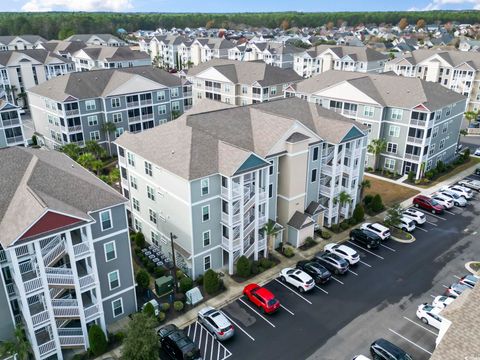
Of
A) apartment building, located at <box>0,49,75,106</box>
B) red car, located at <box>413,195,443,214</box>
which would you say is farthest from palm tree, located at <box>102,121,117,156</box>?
red car, located at <box>413,195,443,214</box>

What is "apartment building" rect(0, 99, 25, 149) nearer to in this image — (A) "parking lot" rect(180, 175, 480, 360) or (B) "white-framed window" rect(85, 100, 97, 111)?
(B) "white-framed window" rect(85, 100, 97, 111)

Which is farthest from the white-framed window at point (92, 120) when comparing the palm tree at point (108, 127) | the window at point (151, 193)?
the window at point (151, 193)

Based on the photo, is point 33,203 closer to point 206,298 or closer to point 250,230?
point 206,298

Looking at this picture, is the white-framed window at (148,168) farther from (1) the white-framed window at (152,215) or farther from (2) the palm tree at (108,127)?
(2) the palm tree at (108,127)

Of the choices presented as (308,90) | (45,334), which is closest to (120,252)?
(45,334)

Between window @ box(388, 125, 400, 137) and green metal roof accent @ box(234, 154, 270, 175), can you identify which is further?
window @ box(388, 125, 400, 137)
